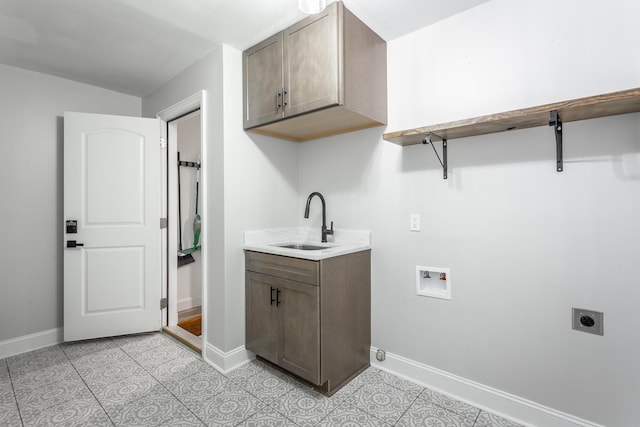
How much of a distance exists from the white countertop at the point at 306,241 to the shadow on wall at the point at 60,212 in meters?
1.80

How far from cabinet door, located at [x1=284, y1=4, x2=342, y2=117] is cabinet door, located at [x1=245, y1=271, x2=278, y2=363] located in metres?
1.18

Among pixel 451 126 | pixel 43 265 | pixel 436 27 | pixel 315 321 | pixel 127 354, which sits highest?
pixel 436 27

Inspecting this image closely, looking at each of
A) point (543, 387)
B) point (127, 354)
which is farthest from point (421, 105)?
point (127, 354)

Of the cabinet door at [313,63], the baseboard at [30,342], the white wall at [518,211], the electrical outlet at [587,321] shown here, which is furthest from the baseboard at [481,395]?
the baseboard at [30,342]

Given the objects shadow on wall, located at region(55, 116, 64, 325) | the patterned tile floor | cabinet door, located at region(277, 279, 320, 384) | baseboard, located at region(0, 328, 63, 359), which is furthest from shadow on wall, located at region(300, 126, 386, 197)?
baseboard, located at region(0, 328, 63, 359)

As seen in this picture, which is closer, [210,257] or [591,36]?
[591,36]

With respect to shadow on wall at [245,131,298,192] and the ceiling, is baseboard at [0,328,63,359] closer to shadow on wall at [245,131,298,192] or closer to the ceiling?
the ceiling

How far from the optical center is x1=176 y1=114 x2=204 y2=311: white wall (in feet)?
11.7

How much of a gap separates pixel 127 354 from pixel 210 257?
1064 mm

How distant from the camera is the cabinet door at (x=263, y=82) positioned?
206cm

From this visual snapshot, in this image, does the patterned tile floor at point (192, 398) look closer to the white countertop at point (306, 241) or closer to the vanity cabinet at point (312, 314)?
the vanity cabinet at point (312, 314)

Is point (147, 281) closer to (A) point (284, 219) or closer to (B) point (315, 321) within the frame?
(A) point (284, 219)

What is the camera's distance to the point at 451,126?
1.67 meters

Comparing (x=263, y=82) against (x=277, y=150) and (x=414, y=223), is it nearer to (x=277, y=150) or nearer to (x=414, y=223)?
(x=277, y=150)
